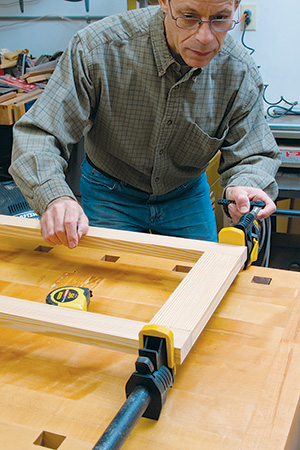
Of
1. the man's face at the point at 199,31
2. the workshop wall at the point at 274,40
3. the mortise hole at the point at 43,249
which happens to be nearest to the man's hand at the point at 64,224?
the mortise hole at the point at 43,249

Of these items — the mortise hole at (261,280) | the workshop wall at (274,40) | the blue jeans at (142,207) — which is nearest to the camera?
the mortise hole at (261,280)

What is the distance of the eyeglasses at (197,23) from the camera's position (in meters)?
1.14

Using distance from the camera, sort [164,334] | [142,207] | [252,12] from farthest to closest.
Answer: [252,12] → [142,207] → [164,334]

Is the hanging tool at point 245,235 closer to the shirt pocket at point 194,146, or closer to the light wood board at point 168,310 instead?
the light wood board at point 168,310

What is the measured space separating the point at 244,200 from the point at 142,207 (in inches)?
17.6

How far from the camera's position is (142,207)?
5.17 ft

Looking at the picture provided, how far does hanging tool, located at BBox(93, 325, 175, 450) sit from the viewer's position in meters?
0.59

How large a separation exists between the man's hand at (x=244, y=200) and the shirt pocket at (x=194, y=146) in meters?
0.25

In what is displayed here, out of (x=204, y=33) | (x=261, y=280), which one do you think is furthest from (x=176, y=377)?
(x=204, y=33)

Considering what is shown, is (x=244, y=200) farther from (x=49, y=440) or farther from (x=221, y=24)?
(x=49, y=440)

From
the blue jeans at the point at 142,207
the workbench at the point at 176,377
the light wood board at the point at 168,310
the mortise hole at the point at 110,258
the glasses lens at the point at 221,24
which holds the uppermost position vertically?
the glasses lens at the point at 221,24

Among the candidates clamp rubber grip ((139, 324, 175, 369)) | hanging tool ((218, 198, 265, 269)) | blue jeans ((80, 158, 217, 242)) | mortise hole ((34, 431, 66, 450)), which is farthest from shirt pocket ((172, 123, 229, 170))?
mortise hole ((34, 431, 66, 450))

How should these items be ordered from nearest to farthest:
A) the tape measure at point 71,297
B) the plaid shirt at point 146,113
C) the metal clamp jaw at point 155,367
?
the metal clamp jaw at point 155,367, the tape measure at point 71,297, the plaid shirt at point 146,113

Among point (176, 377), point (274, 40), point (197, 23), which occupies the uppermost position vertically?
point (197, 23)
